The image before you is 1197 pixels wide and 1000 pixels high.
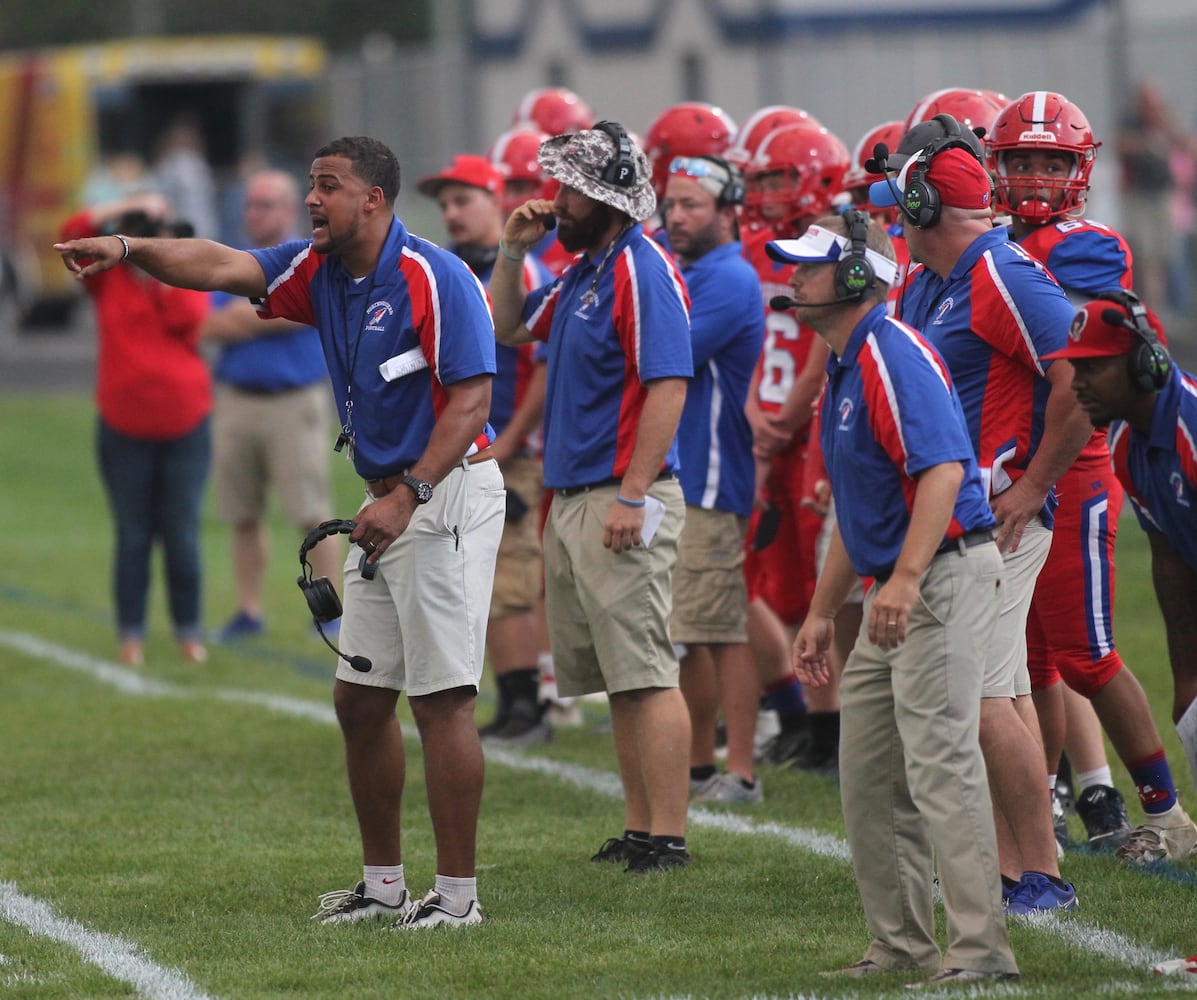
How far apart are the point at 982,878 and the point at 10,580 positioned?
11694 mm

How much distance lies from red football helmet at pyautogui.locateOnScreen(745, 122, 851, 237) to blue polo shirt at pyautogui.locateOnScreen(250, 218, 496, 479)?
8.62 feet

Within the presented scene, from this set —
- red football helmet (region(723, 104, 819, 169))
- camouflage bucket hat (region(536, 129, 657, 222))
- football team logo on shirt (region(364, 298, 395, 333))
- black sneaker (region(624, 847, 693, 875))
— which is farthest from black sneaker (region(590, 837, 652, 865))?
red football helmet (region(723, 104, 819, 169))

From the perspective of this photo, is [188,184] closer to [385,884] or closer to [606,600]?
[606,600]

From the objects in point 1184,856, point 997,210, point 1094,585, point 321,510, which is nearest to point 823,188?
point 997,210

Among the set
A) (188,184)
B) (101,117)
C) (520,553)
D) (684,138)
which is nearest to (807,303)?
(684,138)

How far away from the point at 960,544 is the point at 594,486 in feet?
6.26

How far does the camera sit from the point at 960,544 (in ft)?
17.0

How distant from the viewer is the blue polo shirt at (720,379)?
768cm

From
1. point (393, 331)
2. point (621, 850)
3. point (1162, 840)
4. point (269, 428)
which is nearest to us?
point (393, 331)

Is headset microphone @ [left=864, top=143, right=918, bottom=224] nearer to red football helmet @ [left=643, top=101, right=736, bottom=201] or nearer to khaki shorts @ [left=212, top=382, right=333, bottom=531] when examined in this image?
red football helmet @ [left=643, top=101, right=736, bottom=201]

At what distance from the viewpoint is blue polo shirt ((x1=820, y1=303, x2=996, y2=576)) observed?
506 cm

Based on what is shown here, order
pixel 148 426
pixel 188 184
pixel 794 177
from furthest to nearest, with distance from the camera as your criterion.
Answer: pixel 188 184 → pixel 148 426 → pixel 794 177

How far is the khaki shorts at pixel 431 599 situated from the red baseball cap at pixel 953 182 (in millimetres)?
1502

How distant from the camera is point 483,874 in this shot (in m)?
6.80
